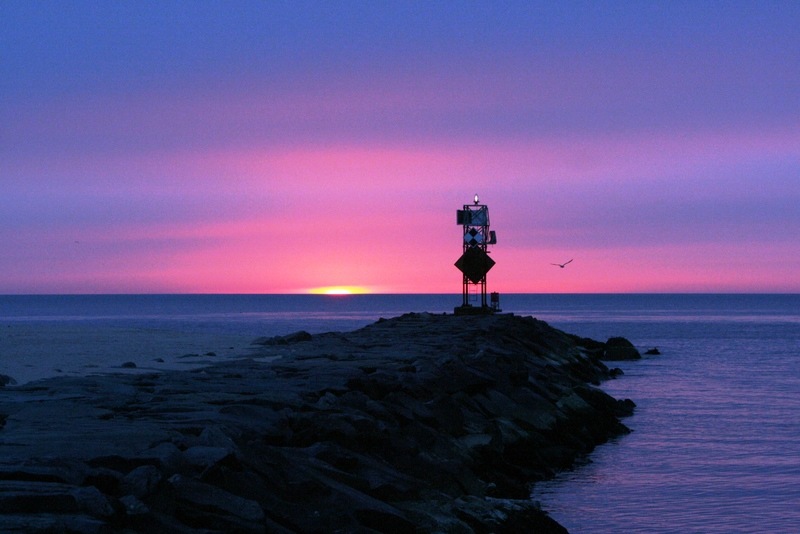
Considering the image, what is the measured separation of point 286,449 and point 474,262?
3313cm

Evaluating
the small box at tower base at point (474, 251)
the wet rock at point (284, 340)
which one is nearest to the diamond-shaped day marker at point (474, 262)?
the small box at tower base at point (474, 251)

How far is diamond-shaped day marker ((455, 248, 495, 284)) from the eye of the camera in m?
42.1

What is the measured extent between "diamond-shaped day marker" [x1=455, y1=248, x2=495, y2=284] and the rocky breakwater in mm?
23488

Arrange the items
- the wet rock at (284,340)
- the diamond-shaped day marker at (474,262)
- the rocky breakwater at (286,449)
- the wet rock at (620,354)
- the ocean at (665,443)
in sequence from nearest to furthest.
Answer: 1. the rocky breakwater at (286,449)
2. the ocean at (665,443)
3. the wet rock at (284,340)
4. the diamond-shaped day marker at (474,262)
5. the wet rock at (620,354)

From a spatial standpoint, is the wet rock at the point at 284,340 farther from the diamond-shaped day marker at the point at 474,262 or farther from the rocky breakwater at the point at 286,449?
the diamond-shaped day marker at the point at 474,262

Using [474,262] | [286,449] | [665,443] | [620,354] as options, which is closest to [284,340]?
[665,443]

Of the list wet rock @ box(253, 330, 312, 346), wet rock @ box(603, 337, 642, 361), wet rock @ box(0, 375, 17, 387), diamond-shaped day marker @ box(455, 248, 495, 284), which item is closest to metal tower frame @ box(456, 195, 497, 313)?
diamond-shaped day marker @ box(455, 248, 495, 284)

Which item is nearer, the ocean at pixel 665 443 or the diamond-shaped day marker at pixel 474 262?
the ocean at pixel 665 443

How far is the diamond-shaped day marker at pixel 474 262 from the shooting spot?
42.1m

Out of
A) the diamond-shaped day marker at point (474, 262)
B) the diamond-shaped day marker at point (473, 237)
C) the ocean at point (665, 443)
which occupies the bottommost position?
the ocean at point (665, 443)

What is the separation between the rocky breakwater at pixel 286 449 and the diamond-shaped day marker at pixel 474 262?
23488mm

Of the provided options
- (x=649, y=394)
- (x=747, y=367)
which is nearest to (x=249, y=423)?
(x=649, y=394)

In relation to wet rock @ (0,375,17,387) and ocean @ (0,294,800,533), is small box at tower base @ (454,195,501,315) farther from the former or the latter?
wet rock @ (0,375,17,387)

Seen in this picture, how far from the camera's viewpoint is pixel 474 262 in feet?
138
